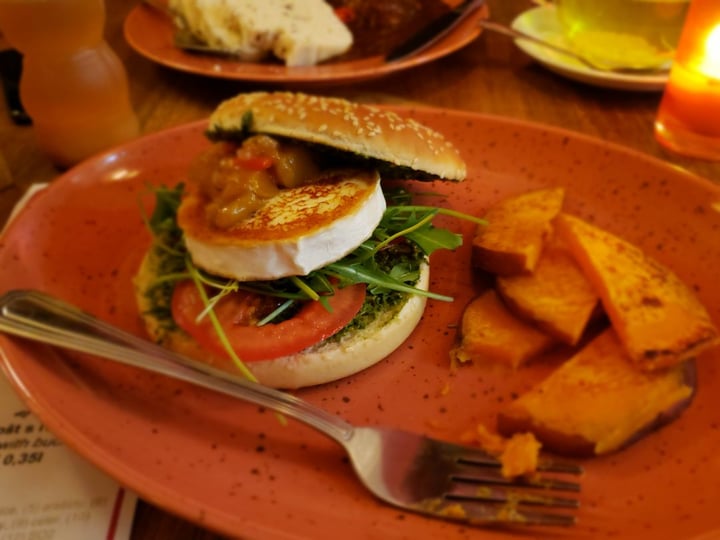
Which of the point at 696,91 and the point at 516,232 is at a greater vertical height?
the point at 696,91

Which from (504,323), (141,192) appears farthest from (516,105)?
(141,192)

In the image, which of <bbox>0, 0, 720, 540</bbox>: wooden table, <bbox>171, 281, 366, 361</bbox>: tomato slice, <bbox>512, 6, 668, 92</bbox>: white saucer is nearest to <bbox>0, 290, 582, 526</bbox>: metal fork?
<bbox>171, 281, 366, 361</bbox>: tomato slice

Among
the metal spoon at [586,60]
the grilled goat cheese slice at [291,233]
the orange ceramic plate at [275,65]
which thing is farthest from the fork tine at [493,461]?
the metal spoon at [586,60]

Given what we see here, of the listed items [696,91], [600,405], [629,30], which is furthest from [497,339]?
[629,30]

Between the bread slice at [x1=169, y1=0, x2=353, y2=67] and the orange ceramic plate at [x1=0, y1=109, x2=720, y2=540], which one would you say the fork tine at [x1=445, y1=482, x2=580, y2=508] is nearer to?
the orange ceramic plate at [x1=0, y1=109, x2=720, y2=540]

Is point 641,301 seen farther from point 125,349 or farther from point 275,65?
point 275,65
